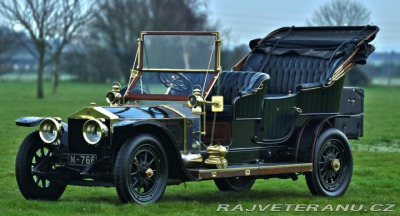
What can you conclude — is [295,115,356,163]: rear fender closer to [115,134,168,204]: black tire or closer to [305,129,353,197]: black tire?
[305,129,353,197]: black tire

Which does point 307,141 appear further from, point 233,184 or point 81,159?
point 81,159

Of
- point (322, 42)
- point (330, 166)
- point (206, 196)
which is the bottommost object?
point (206, 196)

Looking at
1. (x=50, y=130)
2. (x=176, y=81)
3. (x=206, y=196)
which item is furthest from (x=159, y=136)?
(x=206, y=196)

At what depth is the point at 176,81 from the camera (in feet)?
39.4

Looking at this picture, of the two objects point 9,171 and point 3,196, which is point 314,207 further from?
point 9,171

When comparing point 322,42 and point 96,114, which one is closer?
point 96,114

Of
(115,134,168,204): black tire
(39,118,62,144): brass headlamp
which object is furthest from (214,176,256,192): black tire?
(39,118,62,144): brass headlamp

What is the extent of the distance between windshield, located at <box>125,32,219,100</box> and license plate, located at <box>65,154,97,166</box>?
143 centimetres

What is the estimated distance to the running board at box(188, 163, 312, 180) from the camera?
36.2 ft

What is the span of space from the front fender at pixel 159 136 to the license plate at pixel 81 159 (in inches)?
10.9

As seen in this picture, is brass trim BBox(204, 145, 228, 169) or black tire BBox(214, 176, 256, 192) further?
black tire BBox(214, 176, 256, 192)

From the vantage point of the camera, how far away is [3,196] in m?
11.9

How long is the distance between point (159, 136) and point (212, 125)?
3.00ft

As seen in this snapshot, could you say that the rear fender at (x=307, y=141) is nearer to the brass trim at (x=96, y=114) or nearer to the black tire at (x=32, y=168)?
the brass trim at (x=96, y=114)
